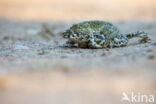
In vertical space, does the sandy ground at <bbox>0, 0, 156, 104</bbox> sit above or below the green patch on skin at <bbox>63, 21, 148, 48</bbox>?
below

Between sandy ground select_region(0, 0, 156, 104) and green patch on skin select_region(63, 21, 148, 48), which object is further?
green patch on skin select_region(63, 21, 148, 48)

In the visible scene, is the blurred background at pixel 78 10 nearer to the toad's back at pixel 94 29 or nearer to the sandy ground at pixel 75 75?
the toad's back at pixel 94 29

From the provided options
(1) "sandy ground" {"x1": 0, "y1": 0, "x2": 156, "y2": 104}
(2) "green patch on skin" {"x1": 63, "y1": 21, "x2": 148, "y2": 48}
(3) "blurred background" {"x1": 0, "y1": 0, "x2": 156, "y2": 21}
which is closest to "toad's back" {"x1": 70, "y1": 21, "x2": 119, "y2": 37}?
(2) "green patch on skin" {"x1": 63, "y1": 21, "x2": 148, "y2": 48}

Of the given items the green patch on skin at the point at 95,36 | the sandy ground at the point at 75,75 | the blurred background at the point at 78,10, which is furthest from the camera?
the blurred background at the point at 78,10

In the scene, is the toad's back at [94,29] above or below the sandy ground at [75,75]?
above

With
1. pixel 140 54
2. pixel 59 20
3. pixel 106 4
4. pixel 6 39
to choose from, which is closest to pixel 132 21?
pixel 59 20

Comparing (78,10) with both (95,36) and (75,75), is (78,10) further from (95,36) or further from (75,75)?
(75,75)

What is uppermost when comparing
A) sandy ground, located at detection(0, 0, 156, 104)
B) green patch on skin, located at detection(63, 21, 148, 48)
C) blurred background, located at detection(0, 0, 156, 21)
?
blurred background, located at detection(0, 0, 156, 21)

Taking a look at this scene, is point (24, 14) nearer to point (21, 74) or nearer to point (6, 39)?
point (6, 39)

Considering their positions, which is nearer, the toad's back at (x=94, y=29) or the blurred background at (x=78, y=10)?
the toad's back at (x=94, y=29)

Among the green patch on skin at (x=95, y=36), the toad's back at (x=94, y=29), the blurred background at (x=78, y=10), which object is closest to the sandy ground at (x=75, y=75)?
the green patch on skin at (x=95, y=36)

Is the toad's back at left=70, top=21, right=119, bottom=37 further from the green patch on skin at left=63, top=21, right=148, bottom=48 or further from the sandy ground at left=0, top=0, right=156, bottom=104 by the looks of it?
the sandy ground at left=0, top=0, right=156, bottom=104
